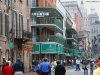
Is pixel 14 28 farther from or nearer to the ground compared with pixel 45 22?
nearer to the ground

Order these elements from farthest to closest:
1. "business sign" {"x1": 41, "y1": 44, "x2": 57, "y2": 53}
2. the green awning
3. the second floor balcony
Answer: the second floor balcony
"business sign" {"x1": 41, "y1": 44, "x2": 57, "y2": 53}
the green awning

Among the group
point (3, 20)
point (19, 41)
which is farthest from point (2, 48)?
point (19, 41)

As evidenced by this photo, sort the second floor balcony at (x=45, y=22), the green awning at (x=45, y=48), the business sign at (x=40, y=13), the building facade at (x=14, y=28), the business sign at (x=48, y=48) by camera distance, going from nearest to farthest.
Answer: the building facade at (x=14, y=28), the business sign at (x=40, y=13), the green awning at (x=45, y=48), the business sign at (x=48, y=48), the second floor balcony at (x=45, y=22)

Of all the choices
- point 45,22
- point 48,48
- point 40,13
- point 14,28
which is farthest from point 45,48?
point 14,28

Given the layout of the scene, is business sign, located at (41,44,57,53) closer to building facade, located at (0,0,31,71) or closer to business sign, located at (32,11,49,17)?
business sign, located at (32,11,49,17)

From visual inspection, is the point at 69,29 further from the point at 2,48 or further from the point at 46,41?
the point at 2,48

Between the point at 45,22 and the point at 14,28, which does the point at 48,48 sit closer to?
the point at 45,22

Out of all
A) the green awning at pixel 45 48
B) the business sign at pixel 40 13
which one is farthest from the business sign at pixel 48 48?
the business sign at pixel 40 13

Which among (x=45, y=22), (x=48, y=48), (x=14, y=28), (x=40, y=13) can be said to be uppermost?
(x=40, y=13)

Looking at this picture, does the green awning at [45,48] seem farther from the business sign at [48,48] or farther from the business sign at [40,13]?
the business sign at [40,13]

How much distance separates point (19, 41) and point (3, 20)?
6.54 meters

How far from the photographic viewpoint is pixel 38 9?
2493 inches

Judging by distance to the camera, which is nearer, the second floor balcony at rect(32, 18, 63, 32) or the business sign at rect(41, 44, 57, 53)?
the business sign at rect(41, 44, 57, 53)

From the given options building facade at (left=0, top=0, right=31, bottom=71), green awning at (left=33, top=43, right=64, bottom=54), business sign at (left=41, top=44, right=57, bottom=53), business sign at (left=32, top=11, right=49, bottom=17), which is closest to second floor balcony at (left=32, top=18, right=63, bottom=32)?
green awning at (left=33, top=43, right=64, bottom=54)
